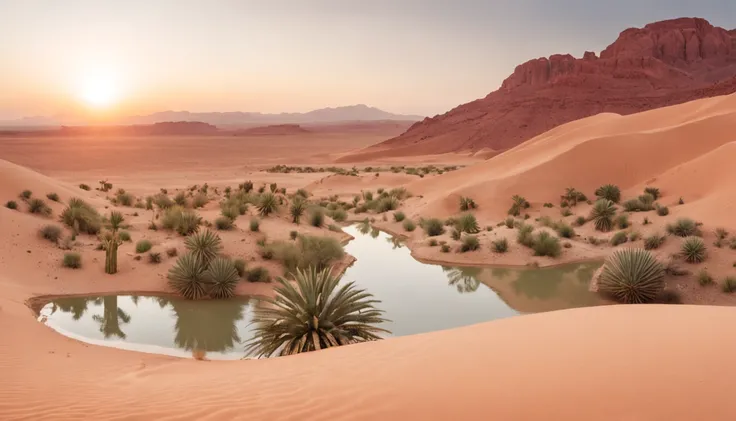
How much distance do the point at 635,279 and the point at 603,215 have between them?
28.0 feet

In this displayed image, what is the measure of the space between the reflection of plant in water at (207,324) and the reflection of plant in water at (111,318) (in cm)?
105

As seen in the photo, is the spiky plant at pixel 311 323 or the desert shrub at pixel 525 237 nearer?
the spiky plant at pixel 311 323

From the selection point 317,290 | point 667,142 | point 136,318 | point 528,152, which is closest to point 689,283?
point 317,290

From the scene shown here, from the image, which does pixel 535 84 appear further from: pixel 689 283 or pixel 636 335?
pixel 636 335

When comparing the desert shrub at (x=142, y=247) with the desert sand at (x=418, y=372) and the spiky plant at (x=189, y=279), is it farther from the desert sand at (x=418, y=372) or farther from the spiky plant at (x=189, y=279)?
the spiky plant at (x=189, y=279)

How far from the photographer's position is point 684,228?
16.4 metres

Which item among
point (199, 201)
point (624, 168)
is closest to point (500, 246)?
point (624, 168)

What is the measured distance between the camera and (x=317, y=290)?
31.4ft

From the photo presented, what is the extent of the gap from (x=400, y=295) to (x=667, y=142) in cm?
2067

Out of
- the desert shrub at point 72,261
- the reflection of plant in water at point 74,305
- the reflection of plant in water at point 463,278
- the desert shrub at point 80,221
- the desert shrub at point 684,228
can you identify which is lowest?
the reflection of plant in water at point 74,305

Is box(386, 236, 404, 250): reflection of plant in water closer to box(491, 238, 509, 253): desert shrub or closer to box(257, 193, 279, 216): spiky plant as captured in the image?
box(491, 238, 509, 253): desert shrub

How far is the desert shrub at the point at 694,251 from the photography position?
48.1 feet

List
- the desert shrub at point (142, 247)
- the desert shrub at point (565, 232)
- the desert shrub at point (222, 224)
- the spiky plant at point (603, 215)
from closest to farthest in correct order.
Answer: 1. the desert shrub at point (142, 247)
2. the desert shrub at point (222, 224)
3. the desert shrub at point (565, 232)
4. the spiky plant at point (603, 215)

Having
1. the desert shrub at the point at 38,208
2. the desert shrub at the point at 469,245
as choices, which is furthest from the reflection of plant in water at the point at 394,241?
the desert shrub at the point at 38,208
